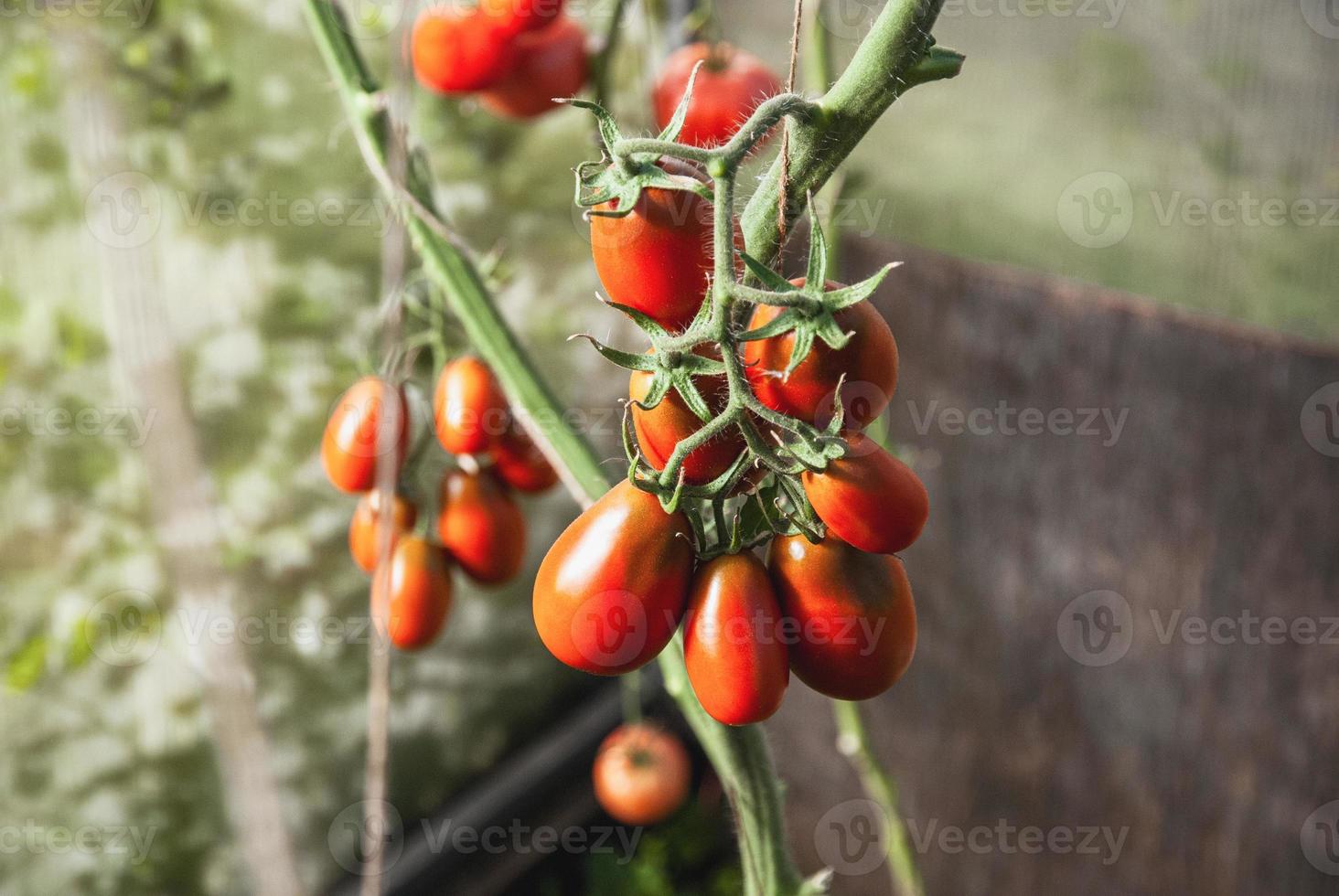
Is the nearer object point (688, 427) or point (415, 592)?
point (688, 427)

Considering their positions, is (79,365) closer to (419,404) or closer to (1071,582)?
(419,404)

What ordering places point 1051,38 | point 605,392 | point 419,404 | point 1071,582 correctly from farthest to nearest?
1. point 605,392
2. point 1071,582
3. point 1051,38
4. point 419,404

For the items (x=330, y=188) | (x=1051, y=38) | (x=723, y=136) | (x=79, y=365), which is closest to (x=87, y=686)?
(x=79, y=365)
